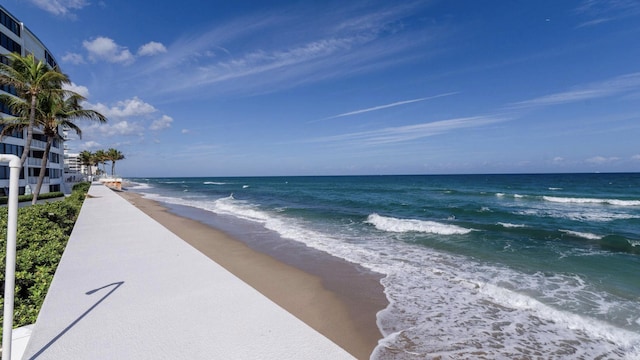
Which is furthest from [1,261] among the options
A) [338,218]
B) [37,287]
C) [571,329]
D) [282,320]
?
[338,218]

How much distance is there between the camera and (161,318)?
12.5 ft

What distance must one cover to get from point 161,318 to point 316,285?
14.7ft

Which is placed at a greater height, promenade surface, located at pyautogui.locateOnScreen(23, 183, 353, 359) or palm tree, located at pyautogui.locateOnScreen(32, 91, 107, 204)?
palm tree, located at pyautogui.locateOnScreen(32, 91, 107, 204)

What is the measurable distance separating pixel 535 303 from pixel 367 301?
352 centimetres

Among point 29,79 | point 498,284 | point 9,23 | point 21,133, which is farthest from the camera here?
point 21,133

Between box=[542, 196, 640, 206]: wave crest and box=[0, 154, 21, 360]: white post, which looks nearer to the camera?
box=[0, 154, 21, 360]: white post

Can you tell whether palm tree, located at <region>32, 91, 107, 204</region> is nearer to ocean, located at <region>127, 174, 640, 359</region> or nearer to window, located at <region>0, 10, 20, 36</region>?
window, located at <region>0, 10, 20, 36</region>

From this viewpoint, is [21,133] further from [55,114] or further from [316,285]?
[316,285]

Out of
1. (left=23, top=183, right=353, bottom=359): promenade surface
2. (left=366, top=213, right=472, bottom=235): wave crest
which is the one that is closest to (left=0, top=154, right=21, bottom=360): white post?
(left=23, top=183, right=353, bottom=359): promenade surface

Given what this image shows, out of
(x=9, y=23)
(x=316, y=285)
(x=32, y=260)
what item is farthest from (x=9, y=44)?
(x=316, y=285)

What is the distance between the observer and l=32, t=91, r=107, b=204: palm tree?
18766 mm

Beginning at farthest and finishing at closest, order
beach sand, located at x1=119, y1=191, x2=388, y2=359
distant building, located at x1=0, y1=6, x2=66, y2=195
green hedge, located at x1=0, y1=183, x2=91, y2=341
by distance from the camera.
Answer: distant building, located at x1=0, y1=6, x2=66, y2=195, beach sand, located at x1=119, y1=191, x2=388, y2=359, green hedge, located at x1=0, y1=183, x2=91, y2=341

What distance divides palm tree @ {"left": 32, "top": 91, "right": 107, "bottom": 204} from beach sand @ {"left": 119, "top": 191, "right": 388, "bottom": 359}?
13540 mm

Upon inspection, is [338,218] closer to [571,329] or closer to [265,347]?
[571,329]
